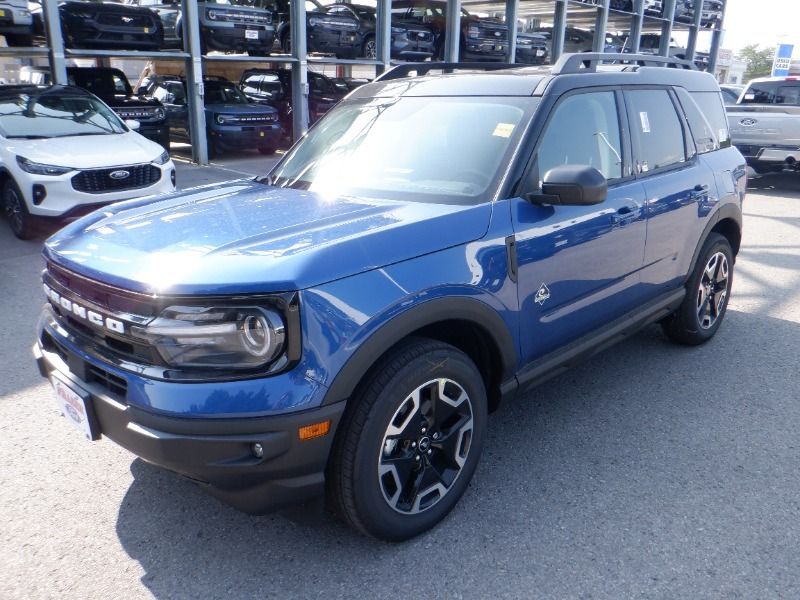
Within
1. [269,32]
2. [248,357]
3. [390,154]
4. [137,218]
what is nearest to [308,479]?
[248,357]

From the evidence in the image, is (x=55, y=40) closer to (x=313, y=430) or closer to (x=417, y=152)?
(x=417, y=152)

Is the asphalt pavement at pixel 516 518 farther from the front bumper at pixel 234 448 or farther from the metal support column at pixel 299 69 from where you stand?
the metal support column at pixel 299 69

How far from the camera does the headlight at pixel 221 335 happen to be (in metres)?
2.08

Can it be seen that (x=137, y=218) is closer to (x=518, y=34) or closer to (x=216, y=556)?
(x=216, y=556)

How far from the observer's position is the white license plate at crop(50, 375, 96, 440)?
92.0 inches

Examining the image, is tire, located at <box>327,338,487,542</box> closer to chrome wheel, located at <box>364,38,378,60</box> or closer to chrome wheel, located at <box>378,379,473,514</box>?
chrome wheel, located at <box>378,379,473,514</box>

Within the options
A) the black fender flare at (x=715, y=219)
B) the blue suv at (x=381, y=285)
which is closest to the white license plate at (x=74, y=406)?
the blue suv at (x=381, y=285)

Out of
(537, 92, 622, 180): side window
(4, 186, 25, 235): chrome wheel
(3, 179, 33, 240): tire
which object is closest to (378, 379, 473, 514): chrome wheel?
(537, 92, 622, 180): side window

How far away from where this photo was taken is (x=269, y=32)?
46.2 feet

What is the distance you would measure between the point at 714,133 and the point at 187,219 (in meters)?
3.59

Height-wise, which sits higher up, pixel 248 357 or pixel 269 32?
pixel 269 32

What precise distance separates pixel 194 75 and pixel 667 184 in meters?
10.8

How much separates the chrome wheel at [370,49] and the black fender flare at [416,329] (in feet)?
48.1

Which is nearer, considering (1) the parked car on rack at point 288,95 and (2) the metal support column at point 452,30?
(1) the parked car on rack at point 288,95
